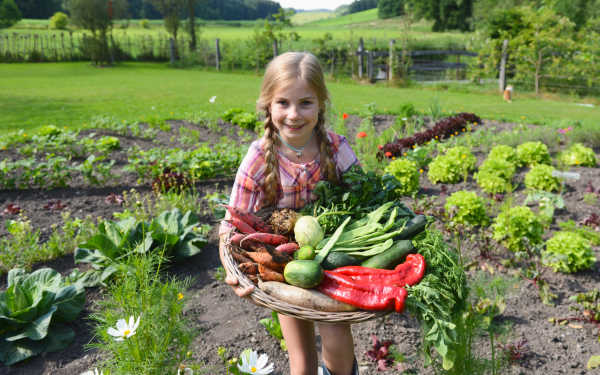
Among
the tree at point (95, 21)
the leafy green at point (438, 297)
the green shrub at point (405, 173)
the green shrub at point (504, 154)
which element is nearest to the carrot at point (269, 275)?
the leafy green at point (438, 297)

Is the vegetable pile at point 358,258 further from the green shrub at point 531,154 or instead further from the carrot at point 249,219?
Result: the green shrub at point 531,154

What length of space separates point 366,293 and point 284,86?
1201 millimetres

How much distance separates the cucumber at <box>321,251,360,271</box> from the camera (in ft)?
6.79

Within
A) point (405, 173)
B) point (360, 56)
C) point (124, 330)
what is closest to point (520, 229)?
point (405, 173)

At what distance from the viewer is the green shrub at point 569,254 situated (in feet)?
12.2

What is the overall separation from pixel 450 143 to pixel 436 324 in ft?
19.3

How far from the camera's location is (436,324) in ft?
5.65

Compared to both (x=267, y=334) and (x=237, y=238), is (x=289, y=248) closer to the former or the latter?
(x=237, y=238)

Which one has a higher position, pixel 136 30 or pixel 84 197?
pixel 136 30

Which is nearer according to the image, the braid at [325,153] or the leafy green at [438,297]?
the leafy green at [438,297]

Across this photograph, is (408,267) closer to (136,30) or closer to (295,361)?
(295,361)

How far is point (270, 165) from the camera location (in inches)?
95.5

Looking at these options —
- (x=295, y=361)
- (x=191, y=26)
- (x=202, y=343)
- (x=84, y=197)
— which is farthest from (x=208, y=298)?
(x=191, y=26)

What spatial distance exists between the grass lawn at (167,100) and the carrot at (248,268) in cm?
832
